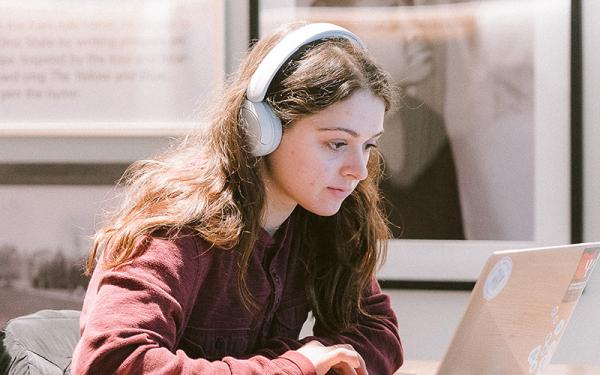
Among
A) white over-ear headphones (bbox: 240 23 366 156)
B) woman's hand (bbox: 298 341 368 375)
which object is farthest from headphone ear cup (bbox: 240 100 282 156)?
woman's hand (bbox: 298 341 368 375)

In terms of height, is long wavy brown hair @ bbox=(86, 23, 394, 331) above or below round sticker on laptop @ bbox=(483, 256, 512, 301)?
above

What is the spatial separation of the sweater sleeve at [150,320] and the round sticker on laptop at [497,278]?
234mm

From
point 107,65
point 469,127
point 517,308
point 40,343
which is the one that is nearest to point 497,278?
point 517,308

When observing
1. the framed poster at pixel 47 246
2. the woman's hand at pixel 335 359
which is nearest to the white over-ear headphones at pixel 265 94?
the woman's hand at pixel 335 359

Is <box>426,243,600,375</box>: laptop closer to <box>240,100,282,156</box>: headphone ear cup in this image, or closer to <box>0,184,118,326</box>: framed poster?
<box>240,100,282,156</box>: headphone ear cup

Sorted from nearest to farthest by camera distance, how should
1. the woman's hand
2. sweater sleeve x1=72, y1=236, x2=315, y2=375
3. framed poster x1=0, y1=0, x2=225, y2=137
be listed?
1. sweater sleeve x1=72, y1=236, x2=315, y2=375
2. the woman's hand
3. framed poster x1=0, y1=0, x2=225, y2=137

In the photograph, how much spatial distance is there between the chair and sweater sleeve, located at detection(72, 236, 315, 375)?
214 millimetres

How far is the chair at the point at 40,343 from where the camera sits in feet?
3.84

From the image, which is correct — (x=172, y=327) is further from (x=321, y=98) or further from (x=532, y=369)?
(x=532, y=369)

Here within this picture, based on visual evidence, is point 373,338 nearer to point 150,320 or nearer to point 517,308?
point 517,308

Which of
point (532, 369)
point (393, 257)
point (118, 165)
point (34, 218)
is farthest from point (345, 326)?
point (34, 218)

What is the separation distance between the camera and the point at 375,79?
1138 mm

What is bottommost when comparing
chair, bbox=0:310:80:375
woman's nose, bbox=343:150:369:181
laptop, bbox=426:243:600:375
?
chair, bbox=0:310:80:375

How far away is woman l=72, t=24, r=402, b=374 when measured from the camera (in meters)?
0.96
